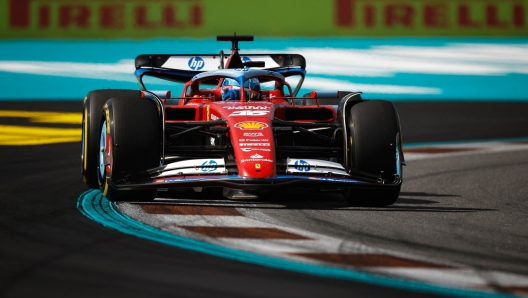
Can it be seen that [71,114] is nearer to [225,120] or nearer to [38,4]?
[38,4]

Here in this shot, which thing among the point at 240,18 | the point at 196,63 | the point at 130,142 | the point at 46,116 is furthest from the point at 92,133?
the point at 240,18

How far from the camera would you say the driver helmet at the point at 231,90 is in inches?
360

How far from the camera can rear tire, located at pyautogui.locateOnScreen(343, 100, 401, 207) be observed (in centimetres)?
775

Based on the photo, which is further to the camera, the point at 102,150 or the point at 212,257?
the point at 102,150

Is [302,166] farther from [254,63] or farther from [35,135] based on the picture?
[35,135]

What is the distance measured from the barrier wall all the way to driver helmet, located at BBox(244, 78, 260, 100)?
8397mm

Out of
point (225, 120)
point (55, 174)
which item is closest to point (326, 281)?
point (225, 120)

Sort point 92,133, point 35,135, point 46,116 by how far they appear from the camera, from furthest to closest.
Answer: point 46,116 < point 35,135 < point 92,133

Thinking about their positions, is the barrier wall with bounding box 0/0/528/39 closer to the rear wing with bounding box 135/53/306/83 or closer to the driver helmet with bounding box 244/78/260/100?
the rear wing with bounding box 135/53/306/83

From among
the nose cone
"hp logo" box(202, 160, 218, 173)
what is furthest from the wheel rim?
"hp logo" box(202, 160, 218, 173)

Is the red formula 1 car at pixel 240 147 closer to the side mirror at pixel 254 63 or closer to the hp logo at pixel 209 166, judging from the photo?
the hp logo at pixel 209 166

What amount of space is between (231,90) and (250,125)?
1.45 metres

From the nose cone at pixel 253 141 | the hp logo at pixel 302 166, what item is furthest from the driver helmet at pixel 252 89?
the hp logo at pixel 302 166

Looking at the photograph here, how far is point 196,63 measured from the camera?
417 inches
